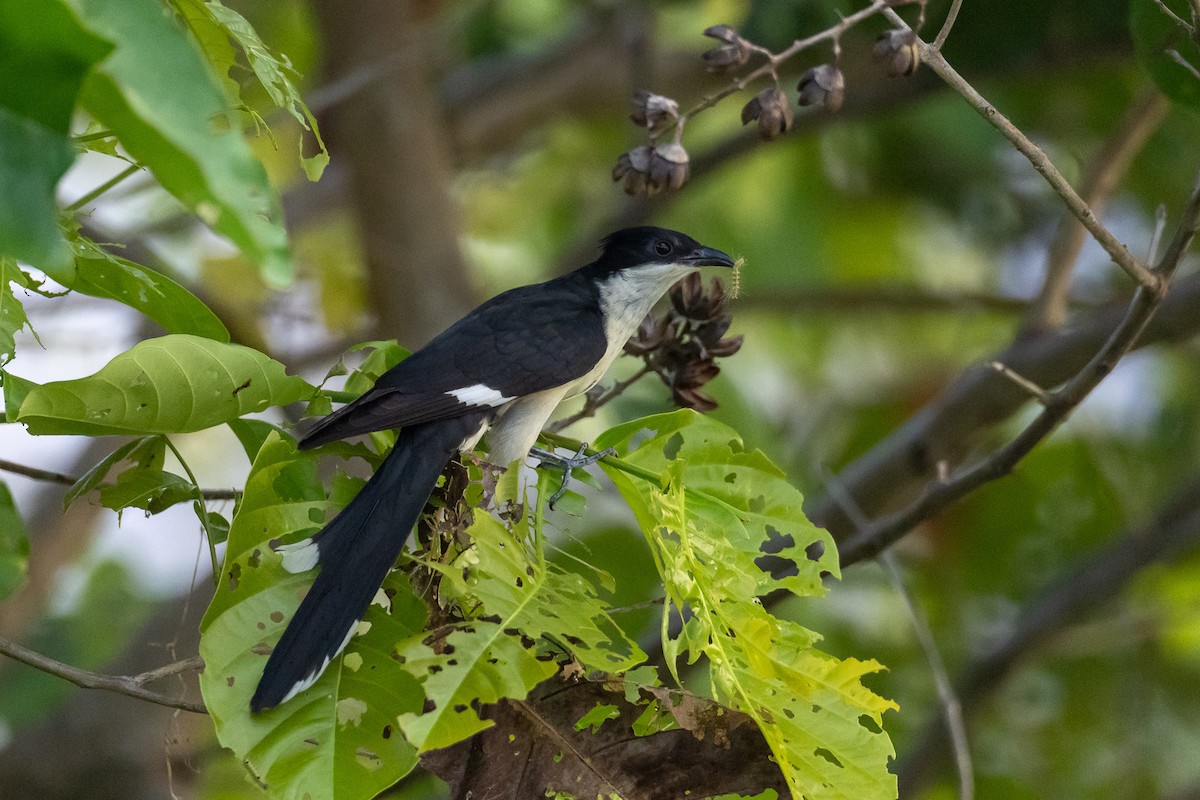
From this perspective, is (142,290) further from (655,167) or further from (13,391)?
(655,167)

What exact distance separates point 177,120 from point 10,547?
1217 mm

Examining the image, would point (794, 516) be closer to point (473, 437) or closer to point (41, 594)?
point (473, 437)

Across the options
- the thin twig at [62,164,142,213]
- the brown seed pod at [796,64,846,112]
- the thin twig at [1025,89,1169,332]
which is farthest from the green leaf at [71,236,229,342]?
the thin twig at [1025,89,1169,332]

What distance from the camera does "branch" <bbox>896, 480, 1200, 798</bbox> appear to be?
3.82 m

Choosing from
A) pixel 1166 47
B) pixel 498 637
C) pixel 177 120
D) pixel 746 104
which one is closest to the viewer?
pixel 177 120

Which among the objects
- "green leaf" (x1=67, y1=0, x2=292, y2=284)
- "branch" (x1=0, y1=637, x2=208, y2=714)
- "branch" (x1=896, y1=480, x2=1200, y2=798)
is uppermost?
"green leaf" (x1=67, y1=0, x2=292, y2=284)

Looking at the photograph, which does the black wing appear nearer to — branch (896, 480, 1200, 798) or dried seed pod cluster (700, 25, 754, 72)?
dried seed pod cluster (700, 25, 754, 72)

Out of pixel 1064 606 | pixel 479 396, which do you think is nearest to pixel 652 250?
pixel 479 396

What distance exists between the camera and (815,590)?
1703 mm

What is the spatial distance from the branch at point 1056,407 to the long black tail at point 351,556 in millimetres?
916

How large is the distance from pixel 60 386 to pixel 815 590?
38.8 inches

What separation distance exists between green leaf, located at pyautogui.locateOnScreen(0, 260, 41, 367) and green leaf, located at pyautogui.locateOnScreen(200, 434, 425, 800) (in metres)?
0.32

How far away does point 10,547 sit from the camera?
1.85m

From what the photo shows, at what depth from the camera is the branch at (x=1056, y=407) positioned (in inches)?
71.8
